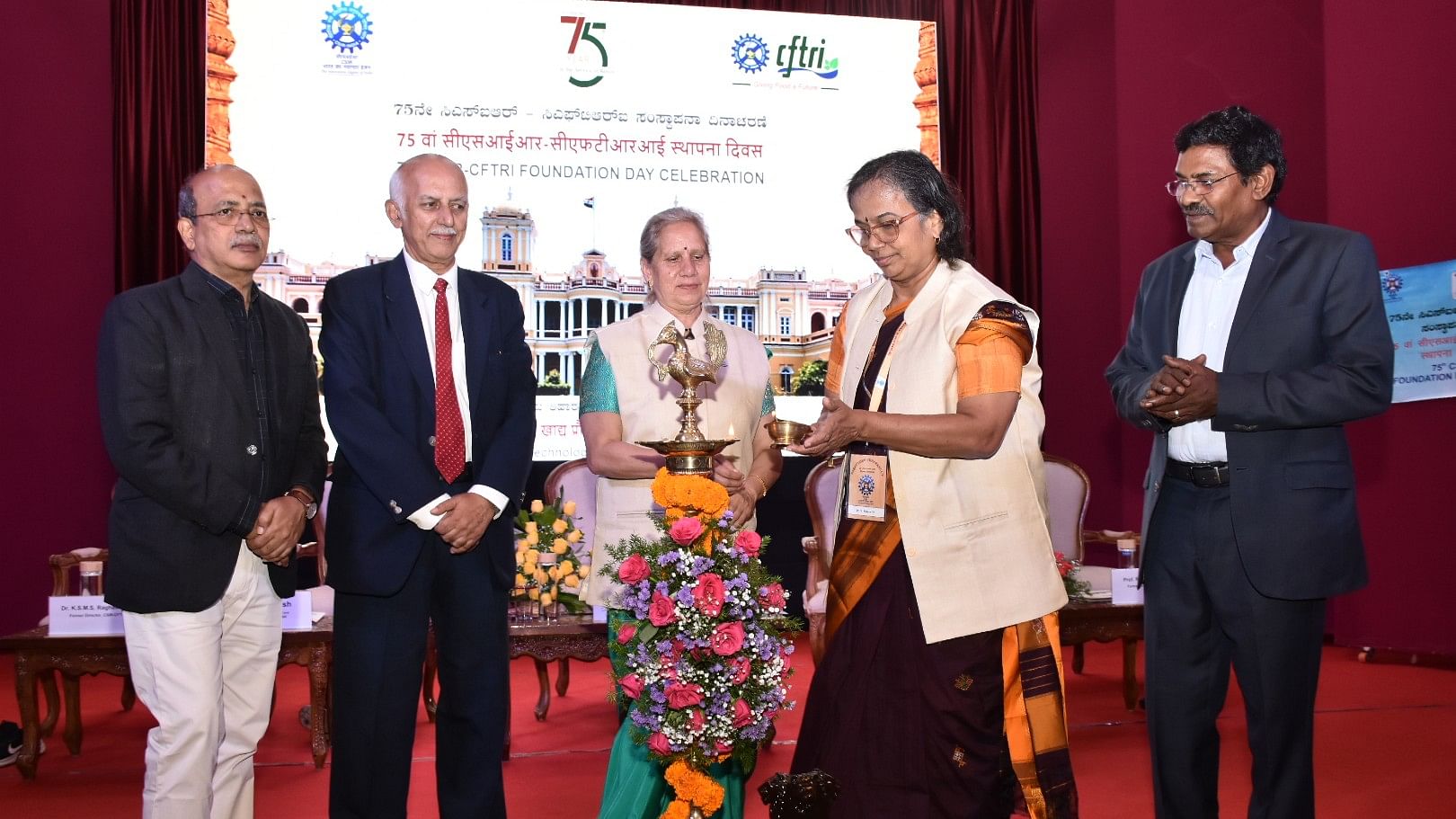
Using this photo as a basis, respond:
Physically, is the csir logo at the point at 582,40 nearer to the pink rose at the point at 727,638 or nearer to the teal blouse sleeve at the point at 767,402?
the teal blouse sleeve at the point at 767,402

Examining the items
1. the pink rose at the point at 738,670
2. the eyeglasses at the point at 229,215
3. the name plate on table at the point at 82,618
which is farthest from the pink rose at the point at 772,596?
the name plate on table at the point at 82,618

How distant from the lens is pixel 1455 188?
5.25 meters

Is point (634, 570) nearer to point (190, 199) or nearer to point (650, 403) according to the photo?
point (650, 403)

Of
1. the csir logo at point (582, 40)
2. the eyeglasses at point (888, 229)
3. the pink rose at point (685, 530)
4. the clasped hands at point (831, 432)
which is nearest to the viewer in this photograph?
the clasped hands at point (831, 432)

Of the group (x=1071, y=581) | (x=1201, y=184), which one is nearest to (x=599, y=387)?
(x=1201, y=184)

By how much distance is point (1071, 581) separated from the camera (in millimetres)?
4316

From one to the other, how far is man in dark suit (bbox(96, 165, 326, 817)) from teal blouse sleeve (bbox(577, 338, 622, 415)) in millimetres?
710

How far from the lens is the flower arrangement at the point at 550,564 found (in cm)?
437

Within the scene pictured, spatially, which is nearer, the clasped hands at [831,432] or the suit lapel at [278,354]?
the clasped hands at [831,432]

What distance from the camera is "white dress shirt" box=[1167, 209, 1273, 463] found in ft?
8.42

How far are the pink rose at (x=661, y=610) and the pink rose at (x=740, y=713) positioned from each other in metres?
0.20

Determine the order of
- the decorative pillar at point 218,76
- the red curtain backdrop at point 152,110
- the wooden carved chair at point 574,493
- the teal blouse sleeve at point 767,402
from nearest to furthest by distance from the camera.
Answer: the teal blouse sleeve at point 767,402
the wooden carved chair at point 574,493
the decorative pillar at point 218,76
the red curtain backdrop at point 152,110

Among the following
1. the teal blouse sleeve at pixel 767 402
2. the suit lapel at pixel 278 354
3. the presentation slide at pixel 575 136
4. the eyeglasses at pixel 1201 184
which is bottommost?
the teal blouse sleeve at pixel 767 402

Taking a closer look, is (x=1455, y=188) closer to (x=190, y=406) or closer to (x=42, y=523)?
(x=190, y=406)
